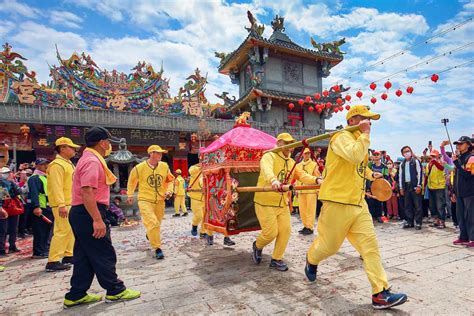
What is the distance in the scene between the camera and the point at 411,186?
7.05 meters

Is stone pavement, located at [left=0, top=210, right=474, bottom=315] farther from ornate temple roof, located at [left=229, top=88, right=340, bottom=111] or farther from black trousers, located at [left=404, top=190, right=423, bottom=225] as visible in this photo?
ornate temple roof, located at [left=229, top=88, right=340, bottom=111]

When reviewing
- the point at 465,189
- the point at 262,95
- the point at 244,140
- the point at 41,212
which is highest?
the point at 262,95

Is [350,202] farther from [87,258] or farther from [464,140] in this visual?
[464,140]

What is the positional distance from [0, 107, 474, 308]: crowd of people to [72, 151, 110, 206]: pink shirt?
0.03 feet

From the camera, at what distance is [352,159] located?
2807 mm

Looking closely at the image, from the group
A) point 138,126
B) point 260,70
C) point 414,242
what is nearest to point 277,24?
point 260,70

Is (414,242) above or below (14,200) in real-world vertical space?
below

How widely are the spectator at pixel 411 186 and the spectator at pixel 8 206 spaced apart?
8642 millimetres

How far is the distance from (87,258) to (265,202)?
230 centimetres

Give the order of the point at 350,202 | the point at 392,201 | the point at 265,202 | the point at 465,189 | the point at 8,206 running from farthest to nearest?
the point at 392,201
the point at 8,206
the point at 465,189
the point at 265,202
the point at 350,202

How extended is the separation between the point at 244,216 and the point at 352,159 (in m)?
2.41

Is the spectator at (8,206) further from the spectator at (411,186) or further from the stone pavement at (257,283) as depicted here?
the spectator at (411,186)

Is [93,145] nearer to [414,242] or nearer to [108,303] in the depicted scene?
[108,303]

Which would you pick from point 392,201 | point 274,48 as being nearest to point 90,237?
point 392,201
